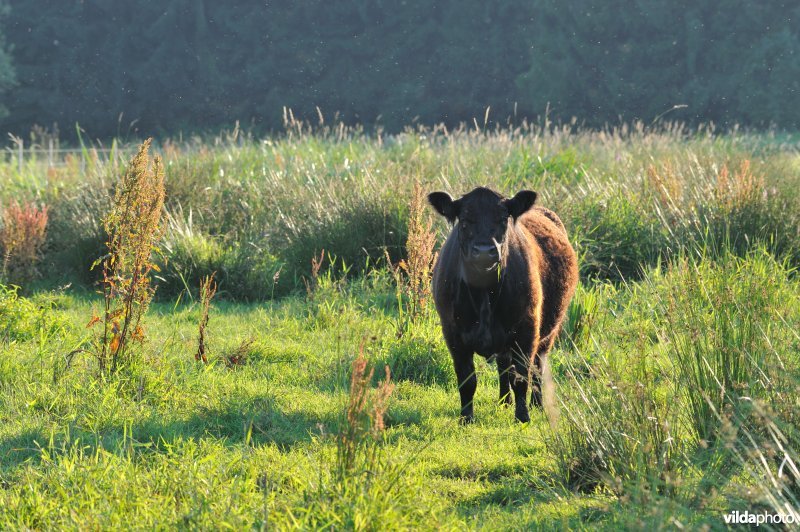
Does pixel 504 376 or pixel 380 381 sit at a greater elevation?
pixel 380 381

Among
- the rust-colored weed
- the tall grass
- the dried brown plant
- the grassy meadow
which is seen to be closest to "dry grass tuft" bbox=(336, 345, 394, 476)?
the grassy meadow

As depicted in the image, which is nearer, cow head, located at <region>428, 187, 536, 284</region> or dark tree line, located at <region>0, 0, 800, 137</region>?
cow head, located at <region>428, 187, 536, 284</region>

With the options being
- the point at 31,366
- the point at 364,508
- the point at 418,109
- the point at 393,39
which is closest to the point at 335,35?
the point at 393,39

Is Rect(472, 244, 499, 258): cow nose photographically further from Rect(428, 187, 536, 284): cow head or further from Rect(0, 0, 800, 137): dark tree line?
Rect(0, 0, 800, 137): dark tree line

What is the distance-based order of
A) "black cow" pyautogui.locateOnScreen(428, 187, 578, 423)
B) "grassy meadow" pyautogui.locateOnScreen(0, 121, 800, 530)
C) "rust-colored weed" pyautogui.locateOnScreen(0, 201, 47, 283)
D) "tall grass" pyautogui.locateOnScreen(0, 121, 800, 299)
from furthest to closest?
"rust-colored weed" pyautogui.locateOnScreen(0, 201, 47, 283)
"tall grass" pyautogui.locateOnScreen(0, 121, 800, 299)
"black cow" pyautogui.locateOnScreen(428, 187, 578, 423)
"grassy meadow" pyautogui.locateOnScreen(0, 121, 800, 530)

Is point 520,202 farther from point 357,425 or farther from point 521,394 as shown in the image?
point 357,425

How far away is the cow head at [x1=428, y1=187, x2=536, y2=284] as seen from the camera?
18.2 ft

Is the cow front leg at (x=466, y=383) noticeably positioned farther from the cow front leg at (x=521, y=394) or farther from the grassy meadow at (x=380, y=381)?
the cow front leg at (x=521, y=394)

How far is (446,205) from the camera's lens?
20.2ft

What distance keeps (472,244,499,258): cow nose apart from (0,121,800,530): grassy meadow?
744mm

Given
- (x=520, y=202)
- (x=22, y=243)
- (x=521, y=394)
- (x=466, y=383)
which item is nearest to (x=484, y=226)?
(x=520, y=202)

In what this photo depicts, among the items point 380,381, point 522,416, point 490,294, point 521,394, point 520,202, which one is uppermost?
point 520,202

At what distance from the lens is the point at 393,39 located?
45.2 m

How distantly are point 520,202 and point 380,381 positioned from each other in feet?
8.52
